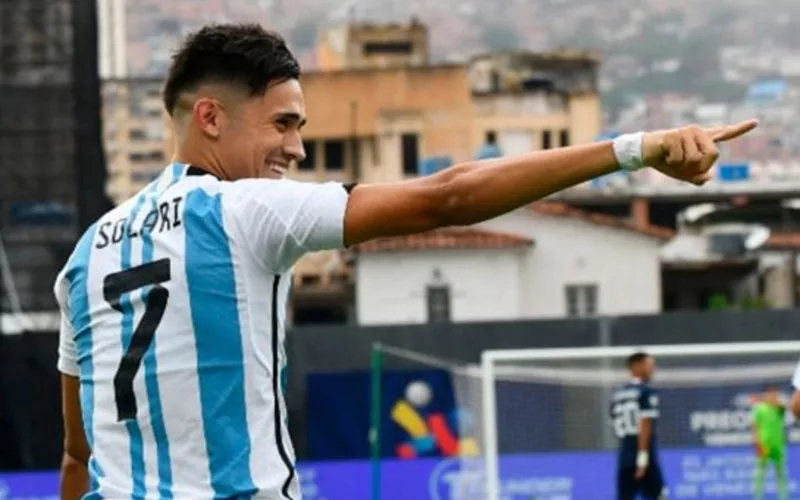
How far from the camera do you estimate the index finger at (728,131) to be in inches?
134

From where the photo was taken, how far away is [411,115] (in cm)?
6150

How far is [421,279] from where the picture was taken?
45.9 m

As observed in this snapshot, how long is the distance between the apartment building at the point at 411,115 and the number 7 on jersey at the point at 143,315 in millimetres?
48829

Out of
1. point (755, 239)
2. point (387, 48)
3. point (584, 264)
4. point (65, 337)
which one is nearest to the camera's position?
point (65, 337)

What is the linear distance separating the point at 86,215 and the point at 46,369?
1.39 m

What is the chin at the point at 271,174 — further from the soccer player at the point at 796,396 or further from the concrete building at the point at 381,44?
the concrete building at the point at 381,44

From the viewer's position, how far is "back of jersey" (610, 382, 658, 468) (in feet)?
54.3

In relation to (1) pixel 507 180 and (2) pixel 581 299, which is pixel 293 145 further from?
(2) pixel 581 299

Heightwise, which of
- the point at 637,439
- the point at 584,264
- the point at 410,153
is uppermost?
the point at 410,153

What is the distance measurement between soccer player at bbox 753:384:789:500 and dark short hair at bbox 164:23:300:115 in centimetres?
1465

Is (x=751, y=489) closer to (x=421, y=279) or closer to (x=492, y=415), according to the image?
(x=492, y=415)

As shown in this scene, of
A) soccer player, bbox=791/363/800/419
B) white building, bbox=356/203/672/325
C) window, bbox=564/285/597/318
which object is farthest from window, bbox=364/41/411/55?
soccer player, bbox=791/363/800/419

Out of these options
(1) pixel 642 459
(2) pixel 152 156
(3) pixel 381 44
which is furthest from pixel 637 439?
(3) pixel 381 44

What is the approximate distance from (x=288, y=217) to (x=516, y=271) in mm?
43180
